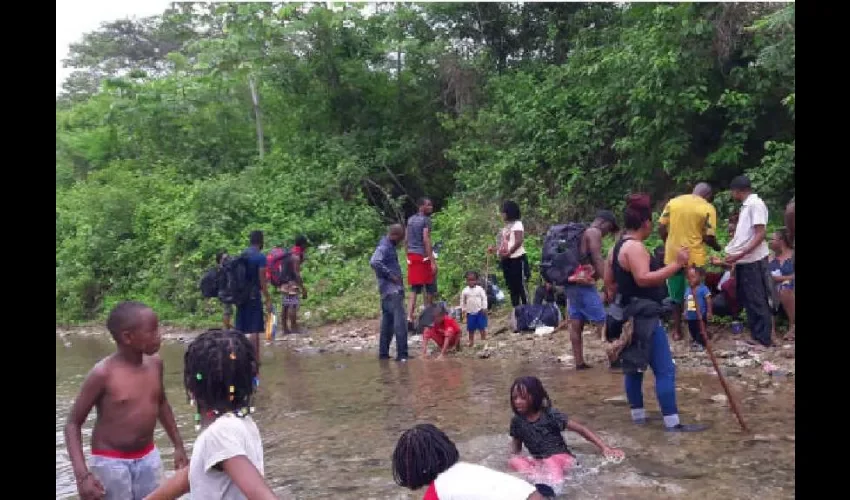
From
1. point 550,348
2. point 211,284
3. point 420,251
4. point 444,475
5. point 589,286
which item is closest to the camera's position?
point 444,475

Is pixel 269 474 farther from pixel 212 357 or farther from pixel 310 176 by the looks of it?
pixel 310 176

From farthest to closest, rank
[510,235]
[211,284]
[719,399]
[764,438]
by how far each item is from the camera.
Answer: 1. [211,284]
2. [510,235]
3. [719,399]
4. [764,438]

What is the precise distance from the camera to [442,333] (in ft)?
37.2

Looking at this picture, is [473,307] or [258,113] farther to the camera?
[258,113]

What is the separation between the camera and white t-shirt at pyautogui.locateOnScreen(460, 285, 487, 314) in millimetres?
11672

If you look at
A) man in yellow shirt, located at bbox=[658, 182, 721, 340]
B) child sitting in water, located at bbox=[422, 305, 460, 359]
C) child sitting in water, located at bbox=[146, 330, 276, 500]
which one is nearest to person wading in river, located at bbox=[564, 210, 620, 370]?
man in yellow shirt, located at bbox=[658, 182, 721, 340]

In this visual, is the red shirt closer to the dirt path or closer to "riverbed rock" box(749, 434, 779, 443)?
the dirt path

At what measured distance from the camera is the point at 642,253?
636 cm

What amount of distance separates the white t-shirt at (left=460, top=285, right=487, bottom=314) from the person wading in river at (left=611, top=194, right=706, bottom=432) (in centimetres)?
509

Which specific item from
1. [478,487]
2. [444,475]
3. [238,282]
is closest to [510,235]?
[238,282]

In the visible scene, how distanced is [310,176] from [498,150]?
18.3 ft

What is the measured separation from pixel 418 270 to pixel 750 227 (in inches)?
198

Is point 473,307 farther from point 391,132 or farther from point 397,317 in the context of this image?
point 391,132

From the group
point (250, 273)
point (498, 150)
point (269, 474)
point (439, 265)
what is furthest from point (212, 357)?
point (498, 150)
